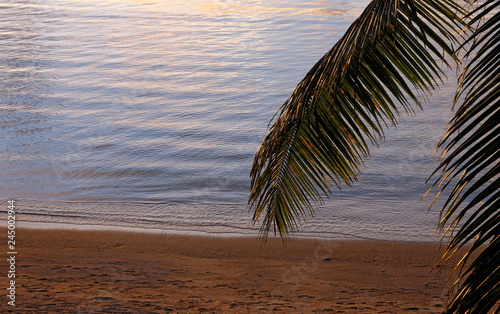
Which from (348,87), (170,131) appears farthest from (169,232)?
(348,87)

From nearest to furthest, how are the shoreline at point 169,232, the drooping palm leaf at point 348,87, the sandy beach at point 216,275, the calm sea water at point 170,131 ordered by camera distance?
the drooping palm leaf at point 348,87 < the sandy beach at point 216,275 < the shoreline at point 169,232 < the calm sea water at point 170,131

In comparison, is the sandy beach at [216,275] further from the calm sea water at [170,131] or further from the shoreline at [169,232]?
the calm sea water at [170,131]

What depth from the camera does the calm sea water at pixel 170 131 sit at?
6.77m

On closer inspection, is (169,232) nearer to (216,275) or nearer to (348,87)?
(216,275)

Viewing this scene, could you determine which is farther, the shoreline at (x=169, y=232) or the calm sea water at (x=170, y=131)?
the calm sea water at (x=170, y=131)

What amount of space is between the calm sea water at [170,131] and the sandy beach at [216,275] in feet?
1.73

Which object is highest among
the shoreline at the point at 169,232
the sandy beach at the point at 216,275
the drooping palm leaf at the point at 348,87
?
the drooping palm leaf at the point at 348,87

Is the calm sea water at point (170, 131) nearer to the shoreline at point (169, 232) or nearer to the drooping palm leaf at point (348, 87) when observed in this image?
the shoreline at point (169, 232)

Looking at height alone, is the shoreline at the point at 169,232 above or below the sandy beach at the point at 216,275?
below

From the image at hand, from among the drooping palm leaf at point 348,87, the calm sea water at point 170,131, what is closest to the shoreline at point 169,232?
the calm sea water at point 170,131

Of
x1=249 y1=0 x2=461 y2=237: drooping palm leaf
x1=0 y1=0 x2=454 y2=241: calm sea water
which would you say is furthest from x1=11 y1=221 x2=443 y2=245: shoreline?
x1=249 y1=0 x2=461 y2=237: drooping palm leaf

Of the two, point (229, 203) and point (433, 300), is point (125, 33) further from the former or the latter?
point (433, 300)

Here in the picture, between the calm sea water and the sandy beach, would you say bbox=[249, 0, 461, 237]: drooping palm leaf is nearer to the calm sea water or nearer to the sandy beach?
the sandy beach

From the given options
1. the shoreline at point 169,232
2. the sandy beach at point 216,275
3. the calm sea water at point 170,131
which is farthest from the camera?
the calm sea water at point 170,131
